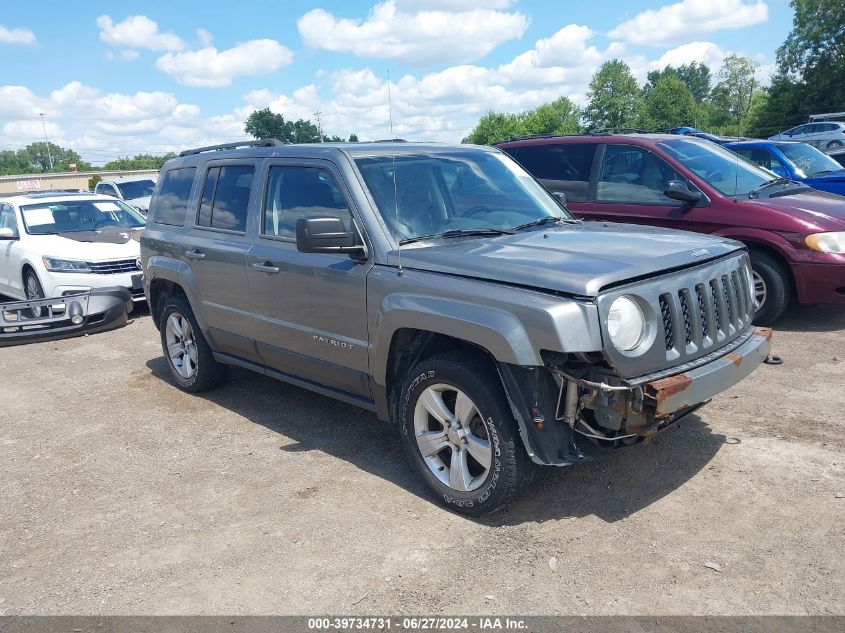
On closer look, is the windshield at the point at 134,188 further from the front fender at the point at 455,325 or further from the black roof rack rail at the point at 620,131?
the front fender at the point at 455,325

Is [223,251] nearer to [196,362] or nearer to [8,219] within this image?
[196,362]

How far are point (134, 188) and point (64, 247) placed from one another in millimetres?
8139

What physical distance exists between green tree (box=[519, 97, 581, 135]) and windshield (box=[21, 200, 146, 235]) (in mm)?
72778

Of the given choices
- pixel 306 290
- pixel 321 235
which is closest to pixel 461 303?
pixel 321 235

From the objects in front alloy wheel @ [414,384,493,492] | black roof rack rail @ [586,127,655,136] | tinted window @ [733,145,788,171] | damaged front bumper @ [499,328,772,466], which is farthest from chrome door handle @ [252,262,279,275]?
tinted window @ [733,145,788,171]

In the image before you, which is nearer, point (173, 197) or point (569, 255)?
point (569, 255)

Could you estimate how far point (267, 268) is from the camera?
4.95m

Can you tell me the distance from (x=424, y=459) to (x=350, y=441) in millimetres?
1098

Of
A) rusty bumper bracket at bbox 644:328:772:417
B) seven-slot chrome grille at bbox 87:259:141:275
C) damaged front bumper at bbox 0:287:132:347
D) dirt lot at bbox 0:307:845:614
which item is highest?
rusty bumper bracket at bbox 644:328:772:417

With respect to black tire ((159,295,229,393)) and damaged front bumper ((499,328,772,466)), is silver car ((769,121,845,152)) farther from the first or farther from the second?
damaged front bumper ((499,328,772,466))

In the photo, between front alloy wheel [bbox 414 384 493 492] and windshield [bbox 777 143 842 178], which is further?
windshield [bbox 777 143 842 178]

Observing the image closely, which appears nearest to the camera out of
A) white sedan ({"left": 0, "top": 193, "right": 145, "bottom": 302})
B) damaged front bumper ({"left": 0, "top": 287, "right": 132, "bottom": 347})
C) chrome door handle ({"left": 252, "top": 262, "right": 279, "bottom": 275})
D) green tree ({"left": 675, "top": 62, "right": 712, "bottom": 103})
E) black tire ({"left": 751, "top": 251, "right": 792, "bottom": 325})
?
chrome door handle ({"left": 252, "top": 262, "right": 279, "bottom": 275})

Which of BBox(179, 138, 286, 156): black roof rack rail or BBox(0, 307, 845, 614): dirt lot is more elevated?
BBox(179, 138, 286, 156): black roof rack rail

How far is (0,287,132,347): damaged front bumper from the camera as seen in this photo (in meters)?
8.51
